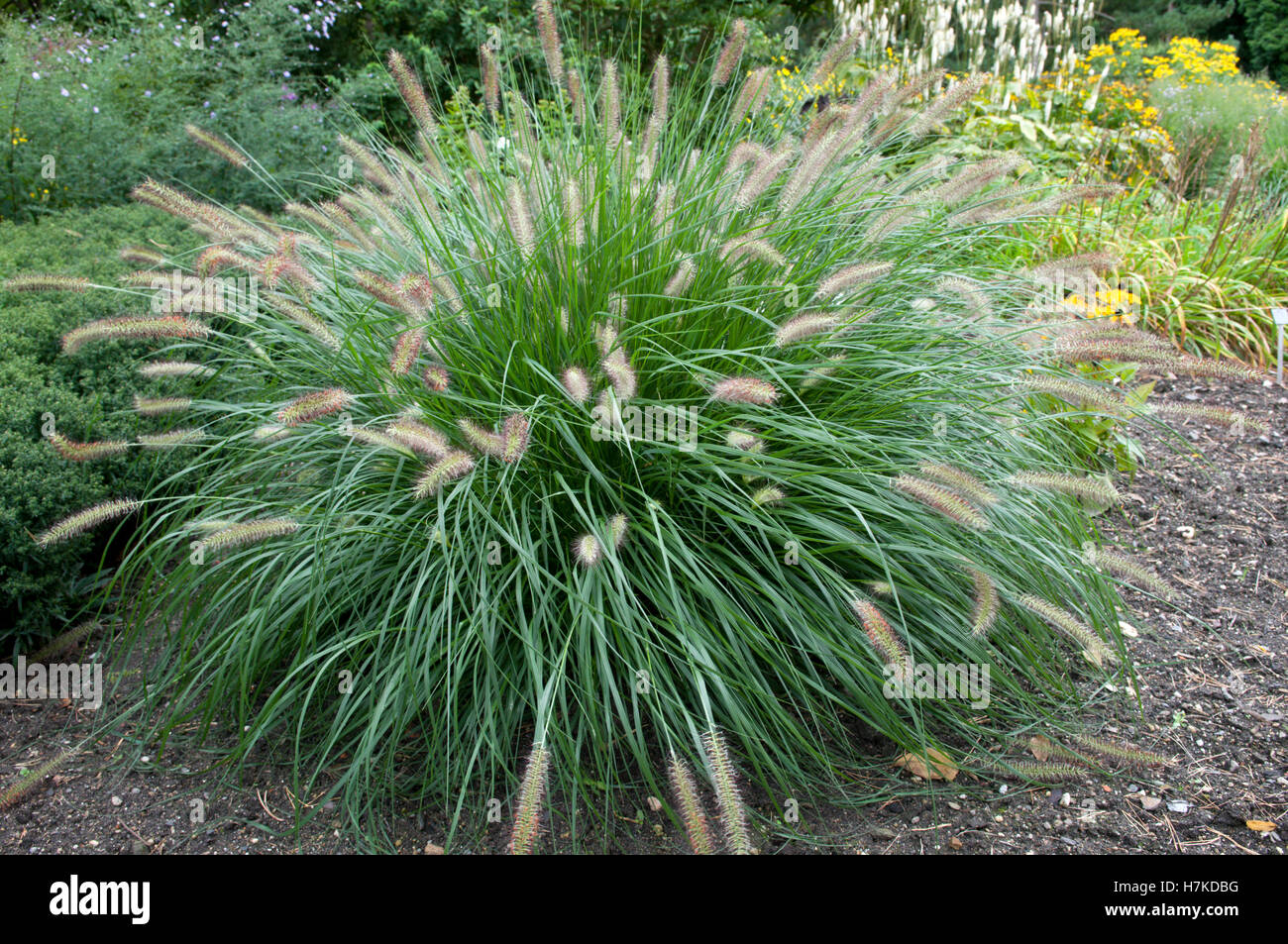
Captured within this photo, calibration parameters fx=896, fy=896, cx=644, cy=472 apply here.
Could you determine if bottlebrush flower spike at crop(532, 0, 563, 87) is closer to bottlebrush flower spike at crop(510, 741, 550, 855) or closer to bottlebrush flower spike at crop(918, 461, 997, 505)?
bottlebrush flower spike at crop(918, 461, 997, 505)

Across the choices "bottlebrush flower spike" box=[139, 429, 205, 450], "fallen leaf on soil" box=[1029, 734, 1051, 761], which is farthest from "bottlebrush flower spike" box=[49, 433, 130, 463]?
"fallen leaf on soil" box=[1029, 734, 1051, 761]

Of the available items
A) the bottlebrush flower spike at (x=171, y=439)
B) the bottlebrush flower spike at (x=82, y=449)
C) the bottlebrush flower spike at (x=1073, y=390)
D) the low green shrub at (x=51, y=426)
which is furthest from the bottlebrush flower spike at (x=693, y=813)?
the low green shrub at (x=51, y=426)

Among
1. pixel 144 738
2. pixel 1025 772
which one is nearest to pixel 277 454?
pixel 144 738

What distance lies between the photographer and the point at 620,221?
3.25 metres

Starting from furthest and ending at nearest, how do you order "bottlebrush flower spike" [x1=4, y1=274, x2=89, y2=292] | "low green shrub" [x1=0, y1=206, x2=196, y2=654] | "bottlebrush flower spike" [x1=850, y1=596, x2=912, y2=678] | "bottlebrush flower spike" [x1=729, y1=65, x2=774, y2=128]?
"bottlebrush flower spike" [x1=729, y1=65, x2=774, y2=128], "low green shrub" [x1=0, y1=206, x2=196, y2=654], "bottlebrush flower spike" [x1=4, y1=274, x2=89, y2=292], "bottlebrush flower spike" [x1=850, y1=596, x2=912, y2=678]

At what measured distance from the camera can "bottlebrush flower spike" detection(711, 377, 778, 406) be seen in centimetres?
243

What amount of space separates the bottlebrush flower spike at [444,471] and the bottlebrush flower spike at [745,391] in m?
0.71

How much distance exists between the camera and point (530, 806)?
6.52 feet

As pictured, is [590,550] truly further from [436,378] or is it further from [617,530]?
[436,378]

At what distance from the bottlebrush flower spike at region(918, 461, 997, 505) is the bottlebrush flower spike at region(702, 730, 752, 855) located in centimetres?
98

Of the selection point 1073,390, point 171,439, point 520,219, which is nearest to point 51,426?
point 171,439

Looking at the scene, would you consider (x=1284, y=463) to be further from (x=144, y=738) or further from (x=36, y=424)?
(x=36, y=424)

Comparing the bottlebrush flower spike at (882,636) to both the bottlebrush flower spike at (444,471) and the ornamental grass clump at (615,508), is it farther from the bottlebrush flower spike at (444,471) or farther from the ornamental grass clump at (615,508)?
the bottlebrush flower spike at (444,471)
